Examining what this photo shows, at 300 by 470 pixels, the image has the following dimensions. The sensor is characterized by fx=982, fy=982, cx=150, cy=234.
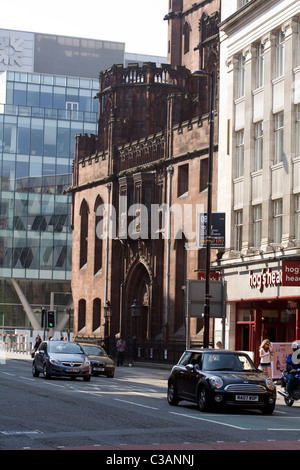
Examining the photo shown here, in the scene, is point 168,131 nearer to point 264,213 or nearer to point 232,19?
point 232,19

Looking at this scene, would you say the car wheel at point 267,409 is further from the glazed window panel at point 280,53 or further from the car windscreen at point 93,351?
the glazed window panel at point 280,53

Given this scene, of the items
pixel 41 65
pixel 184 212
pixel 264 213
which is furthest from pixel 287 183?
pixel 41 65

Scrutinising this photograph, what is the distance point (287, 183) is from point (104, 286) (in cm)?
2722

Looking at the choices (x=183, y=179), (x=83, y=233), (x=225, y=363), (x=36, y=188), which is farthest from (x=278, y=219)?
(x=36, y=188)

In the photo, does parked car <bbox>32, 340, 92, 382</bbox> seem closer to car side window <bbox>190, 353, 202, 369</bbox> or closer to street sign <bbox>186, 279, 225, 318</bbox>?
street sign <bbox>186, 279, 225, 318</bbox>

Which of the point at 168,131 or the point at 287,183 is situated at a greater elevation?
the point at 168,131

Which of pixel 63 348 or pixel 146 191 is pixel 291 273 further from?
pixel 146 191

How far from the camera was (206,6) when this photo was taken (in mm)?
65062

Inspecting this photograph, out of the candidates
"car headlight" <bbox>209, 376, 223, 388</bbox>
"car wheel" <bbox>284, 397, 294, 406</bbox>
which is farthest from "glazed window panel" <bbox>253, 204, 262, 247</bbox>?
"car headlight" <bbox>209, 376, 223, 388</bbox>

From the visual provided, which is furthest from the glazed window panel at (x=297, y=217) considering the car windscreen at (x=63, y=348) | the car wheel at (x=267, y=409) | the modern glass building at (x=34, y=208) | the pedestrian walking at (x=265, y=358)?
the modern glass building at (x=34, y=208)

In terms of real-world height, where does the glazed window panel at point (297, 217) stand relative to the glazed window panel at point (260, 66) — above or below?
below

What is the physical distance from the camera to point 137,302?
Answer: 5922cm

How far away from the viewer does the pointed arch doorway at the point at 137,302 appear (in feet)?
193

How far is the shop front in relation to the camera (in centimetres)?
3772
